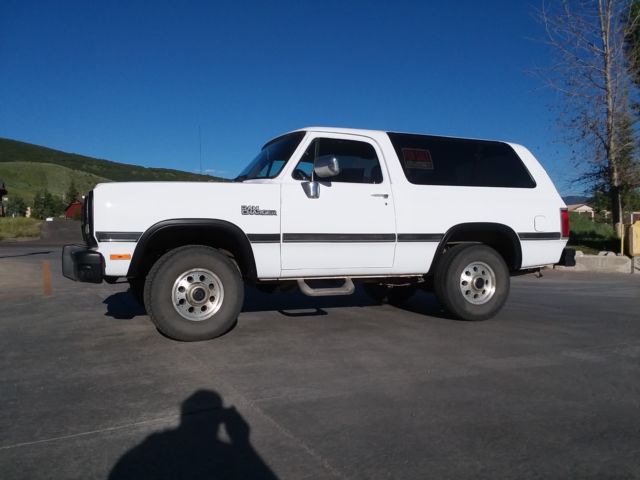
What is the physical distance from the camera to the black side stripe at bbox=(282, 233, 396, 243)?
224 inches

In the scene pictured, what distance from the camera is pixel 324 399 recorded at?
3.90 m

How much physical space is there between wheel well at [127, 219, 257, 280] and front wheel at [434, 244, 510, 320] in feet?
7.40

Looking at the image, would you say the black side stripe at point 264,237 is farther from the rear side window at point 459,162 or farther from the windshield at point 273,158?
the rear side window at point 459,162

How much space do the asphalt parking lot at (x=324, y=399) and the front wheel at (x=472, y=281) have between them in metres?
0.24

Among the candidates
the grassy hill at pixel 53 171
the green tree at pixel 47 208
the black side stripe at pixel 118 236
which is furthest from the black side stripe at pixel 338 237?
the grassy hill at pixel 53 171

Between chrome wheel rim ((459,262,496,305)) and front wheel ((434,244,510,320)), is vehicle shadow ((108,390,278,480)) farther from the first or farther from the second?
chrome wheel rim ((459,262,496,305))

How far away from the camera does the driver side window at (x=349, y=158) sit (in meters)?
6.00

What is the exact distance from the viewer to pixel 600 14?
1532 centimetres

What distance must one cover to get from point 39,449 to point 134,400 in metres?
0.83

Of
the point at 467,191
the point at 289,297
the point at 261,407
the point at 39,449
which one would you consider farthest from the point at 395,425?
the point at 289,297

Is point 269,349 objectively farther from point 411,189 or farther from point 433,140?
point 433,140

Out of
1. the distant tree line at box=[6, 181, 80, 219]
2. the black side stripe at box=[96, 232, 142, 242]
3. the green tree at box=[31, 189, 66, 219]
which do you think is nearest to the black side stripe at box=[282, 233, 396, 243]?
the black side stripe at box=[96, 232, 142, 242]

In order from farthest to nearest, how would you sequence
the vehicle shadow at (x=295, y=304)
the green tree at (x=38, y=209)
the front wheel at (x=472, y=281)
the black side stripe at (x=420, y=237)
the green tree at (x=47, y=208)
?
1. the green tree at (x=47, y=208)
2. the green tree at (x=38, y=209)
3. the vehicle shadow at (x=295, y=304)
4. the front wheel at (x=472, y=281)
5. the black side stripe at (x=420, y=237)

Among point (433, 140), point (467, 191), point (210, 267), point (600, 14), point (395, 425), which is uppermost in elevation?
point (600, 14)
